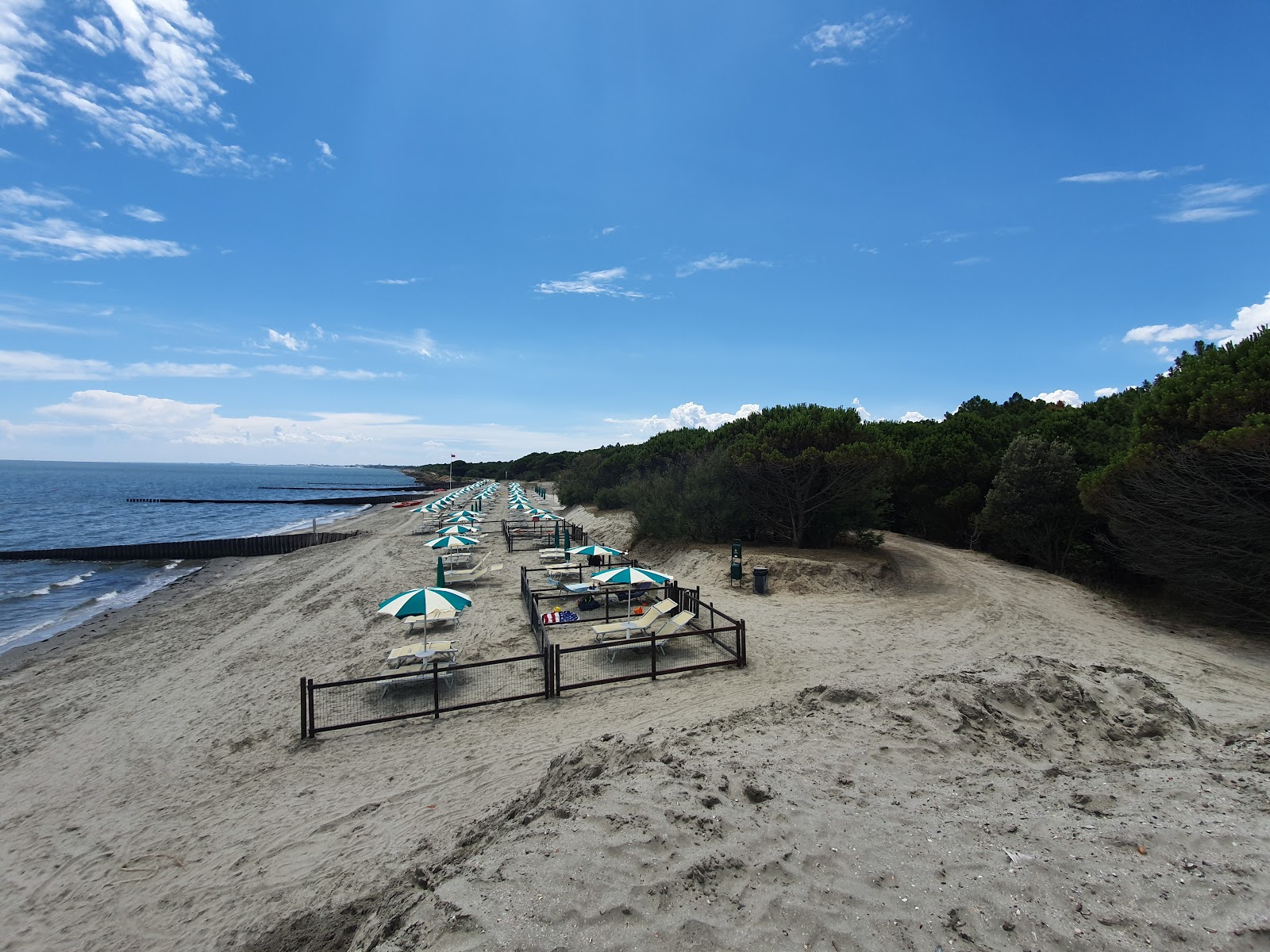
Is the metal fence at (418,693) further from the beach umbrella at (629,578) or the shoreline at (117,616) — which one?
the shoreline at (117,616)

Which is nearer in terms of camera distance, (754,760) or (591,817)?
(591,817)

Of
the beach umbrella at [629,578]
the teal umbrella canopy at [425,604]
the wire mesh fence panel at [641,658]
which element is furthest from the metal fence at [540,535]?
the teal umbrella canopy at [425,604]

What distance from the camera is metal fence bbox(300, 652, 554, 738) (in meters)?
8.86

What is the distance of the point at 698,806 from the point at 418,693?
22.5 ft

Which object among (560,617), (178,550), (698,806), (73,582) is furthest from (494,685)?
(178,550)

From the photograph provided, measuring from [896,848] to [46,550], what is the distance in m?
46.3

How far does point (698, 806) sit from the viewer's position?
511 cm

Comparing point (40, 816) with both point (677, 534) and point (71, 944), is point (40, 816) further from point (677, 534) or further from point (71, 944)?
point (677, 534)

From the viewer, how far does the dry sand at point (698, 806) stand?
3.87 m

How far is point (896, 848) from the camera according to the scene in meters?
4.50

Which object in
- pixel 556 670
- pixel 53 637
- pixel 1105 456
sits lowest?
pixel 53 637

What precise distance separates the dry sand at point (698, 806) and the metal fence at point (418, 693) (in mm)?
356

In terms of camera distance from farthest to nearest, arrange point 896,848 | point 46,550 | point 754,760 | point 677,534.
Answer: point 46,550
point 677,534
point 754,760
point 896,848

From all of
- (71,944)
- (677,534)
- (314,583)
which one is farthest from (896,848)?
(314,583)
